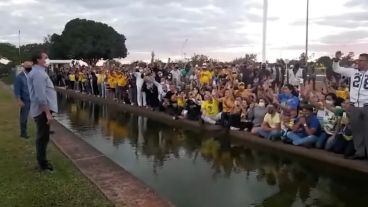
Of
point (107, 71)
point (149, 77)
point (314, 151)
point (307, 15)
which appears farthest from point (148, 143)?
point (307, 15)

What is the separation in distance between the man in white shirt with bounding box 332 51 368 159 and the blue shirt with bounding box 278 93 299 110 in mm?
2867

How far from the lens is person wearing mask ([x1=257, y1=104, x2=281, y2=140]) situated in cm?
1238

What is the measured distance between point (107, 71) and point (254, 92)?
14.6 m

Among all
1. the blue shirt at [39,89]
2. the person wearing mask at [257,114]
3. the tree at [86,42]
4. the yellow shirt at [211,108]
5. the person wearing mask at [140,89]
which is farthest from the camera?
the tree at [86,42]

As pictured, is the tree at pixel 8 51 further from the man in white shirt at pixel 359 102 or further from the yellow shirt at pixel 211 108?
the man in white shirt at pixel 359 102

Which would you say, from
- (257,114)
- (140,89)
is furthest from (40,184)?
(140,89)

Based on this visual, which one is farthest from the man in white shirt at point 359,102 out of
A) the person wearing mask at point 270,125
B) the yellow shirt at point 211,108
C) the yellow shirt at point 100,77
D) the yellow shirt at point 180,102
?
the yellow shirt at point 100,77

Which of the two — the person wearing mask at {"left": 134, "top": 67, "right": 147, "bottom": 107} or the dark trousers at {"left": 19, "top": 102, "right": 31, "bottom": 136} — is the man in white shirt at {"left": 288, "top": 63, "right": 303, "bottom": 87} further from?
the dark trousers at {"left": 19, "top": 102, "right": 31, "bottom": 136}

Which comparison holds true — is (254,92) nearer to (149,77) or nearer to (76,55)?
(149,77)

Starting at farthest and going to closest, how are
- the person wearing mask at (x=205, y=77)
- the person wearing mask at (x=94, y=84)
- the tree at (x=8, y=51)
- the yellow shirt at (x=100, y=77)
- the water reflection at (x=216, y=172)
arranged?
the tree at (x=8, y=51), the person wearing mask at (x=94, y=84), the yellow shirt at (x=100, y=77), the person wearing mask at (x=205, y=77), the water reflection at (x=216, y=172)

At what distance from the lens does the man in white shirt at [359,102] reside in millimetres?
9203

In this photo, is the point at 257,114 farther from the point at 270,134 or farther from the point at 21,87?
the point at 21,87

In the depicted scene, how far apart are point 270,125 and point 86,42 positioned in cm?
7555

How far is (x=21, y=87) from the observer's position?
40.3 feet
